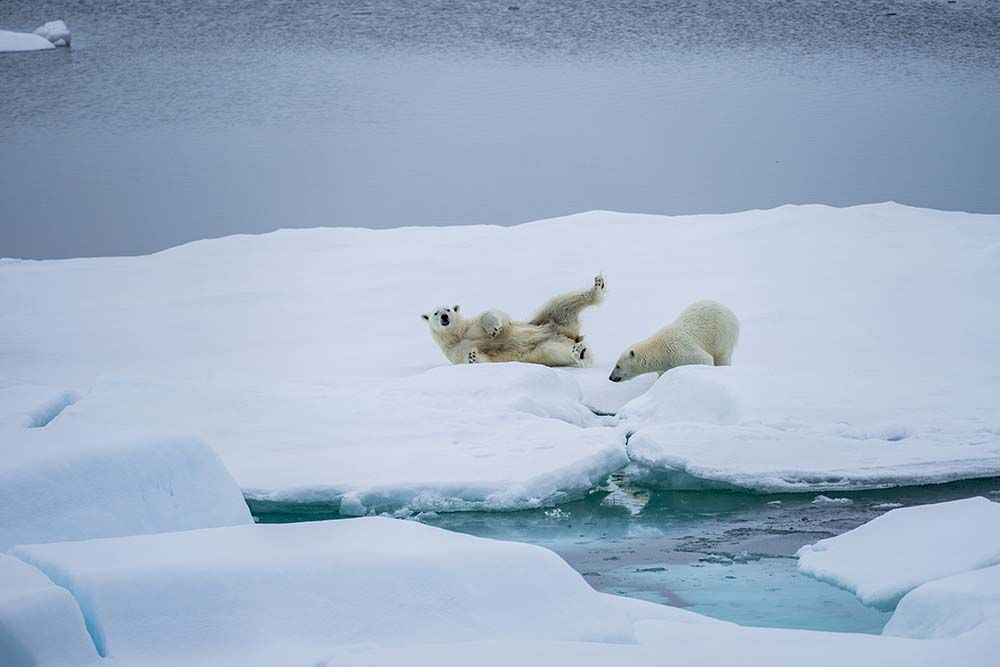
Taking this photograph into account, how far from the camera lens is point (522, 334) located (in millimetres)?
6730

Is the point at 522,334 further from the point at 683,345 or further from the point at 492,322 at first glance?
the point at 683,345

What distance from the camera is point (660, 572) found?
3.63m

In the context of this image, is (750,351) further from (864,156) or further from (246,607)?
(864,156)

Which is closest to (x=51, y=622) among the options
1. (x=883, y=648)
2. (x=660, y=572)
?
(x=883, y=648)

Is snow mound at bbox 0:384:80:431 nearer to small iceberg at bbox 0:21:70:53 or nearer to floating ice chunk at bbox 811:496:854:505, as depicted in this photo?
floating ice chunk at bbox 811:496:854:505

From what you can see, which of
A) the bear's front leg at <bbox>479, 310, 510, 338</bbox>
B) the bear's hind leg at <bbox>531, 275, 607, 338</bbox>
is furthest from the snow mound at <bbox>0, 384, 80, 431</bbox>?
the bear's hind leg at <bbox>531, 275, 607, 338</bbox>

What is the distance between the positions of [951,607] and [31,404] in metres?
3.90

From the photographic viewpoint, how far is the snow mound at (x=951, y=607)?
8.59 feet

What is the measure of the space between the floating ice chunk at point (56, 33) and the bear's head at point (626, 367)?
14.2 meters

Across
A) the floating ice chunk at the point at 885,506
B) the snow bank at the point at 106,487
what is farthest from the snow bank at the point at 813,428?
the snow bank at the point at 106,487

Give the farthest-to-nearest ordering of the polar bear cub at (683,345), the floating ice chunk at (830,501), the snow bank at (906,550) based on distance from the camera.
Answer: the polar bear cub at (683,345) → the floating ice chunk at (830,501) → the snow bank at (906,550)

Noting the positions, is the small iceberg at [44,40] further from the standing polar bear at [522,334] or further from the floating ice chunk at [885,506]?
the floating ice chunk at [885,506]

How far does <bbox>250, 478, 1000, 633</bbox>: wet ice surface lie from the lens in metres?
3.32

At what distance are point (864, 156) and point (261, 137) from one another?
843cm
